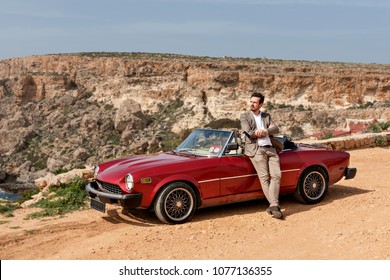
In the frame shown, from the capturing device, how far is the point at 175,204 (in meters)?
7.06

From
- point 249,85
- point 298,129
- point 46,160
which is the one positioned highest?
point 249,85

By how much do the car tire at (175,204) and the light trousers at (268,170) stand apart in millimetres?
1130

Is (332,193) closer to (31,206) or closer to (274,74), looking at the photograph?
(31,206)

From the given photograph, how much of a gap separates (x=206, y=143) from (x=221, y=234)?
1812 mm

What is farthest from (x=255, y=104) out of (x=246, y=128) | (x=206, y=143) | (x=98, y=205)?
(x=98, y=205)

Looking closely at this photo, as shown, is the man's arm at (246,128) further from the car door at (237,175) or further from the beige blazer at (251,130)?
the car door at (237,175)

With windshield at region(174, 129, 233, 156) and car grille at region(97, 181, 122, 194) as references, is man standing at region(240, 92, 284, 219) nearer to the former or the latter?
windshield at region(174, 129, 233, 156)

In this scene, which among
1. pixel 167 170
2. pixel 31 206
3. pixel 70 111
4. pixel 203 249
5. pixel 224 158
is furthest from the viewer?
pixel 70 111

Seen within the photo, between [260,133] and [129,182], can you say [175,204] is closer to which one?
[129,182]

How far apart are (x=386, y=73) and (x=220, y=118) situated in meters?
18.2

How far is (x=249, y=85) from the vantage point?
51750 millimetres

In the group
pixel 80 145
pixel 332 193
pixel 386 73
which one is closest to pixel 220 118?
→ pixel 80 145

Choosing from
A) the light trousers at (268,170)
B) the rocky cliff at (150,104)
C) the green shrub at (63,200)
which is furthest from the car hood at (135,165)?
the rocky cliff at (150,104)

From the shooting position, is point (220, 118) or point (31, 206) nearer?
point (31, 206)
